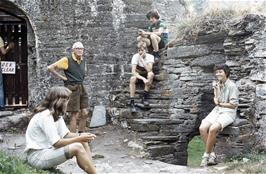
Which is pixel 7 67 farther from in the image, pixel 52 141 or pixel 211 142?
pixel 52 141

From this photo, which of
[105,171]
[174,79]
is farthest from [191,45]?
[105,171]

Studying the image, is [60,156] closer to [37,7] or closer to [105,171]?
[105,171]

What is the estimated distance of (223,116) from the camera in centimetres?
771

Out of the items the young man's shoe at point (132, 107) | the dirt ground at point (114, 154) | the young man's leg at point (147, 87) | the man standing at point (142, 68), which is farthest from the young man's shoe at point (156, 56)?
the dirt ground at point (114, 154)

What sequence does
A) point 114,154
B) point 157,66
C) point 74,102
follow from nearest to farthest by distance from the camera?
1. point 74,102
2. point 114,154
3. point 157,66

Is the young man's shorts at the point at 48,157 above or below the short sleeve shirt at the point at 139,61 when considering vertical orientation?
below

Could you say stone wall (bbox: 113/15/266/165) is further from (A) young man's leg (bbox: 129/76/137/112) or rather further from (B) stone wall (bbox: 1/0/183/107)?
(B) stone wall (bbox: 1/0/183/107)

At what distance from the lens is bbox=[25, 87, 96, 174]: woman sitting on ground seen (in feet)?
18.2

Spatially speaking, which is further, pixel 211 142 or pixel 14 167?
pixel 211 142

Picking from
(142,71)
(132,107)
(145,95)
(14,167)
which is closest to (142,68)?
(142,71)

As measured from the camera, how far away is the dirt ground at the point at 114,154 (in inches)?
283

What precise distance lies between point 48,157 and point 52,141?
20cm

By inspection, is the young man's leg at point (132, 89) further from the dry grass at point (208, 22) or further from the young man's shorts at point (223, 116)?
the young man's shorts at point (223, 116)

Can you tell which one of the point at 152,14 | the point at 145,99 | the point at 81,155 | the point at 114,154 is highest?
the point at 152,14
